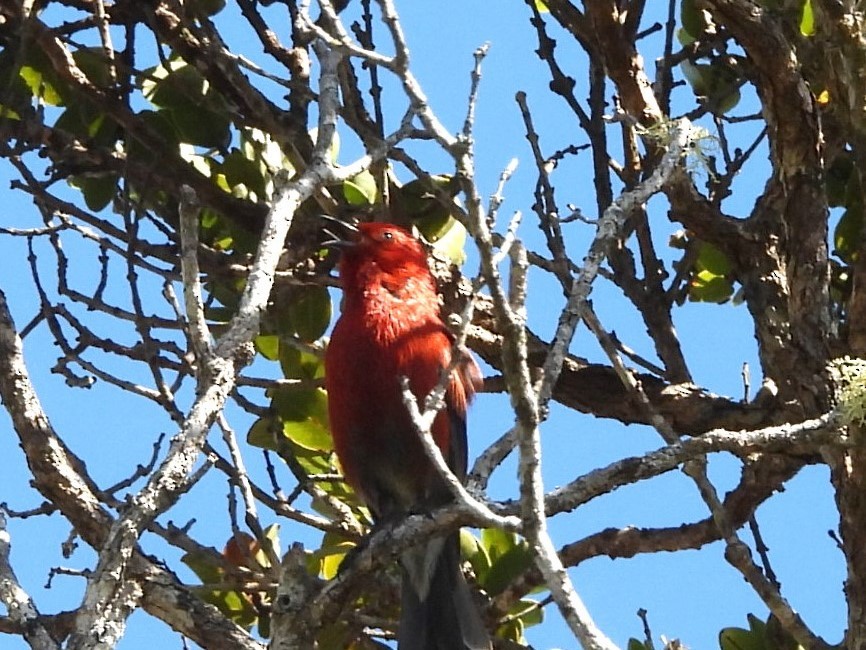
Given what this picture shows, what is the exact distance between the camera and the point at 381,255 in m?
5.62

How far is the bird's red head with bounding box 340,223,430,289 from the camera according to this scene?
556cm

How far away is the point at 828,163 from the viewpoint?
4508 mm

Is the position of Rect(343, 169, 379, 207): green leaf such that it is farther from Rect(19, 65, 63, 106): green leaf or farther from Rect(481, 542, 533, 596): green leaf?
Rect(481, 542, 533, 596): green leaf

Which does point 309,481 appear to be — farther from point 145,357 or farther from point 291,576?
point 291,576

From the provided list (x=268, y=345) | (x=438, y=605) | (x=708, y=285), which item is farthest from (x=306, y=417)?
(x=708, y=285)

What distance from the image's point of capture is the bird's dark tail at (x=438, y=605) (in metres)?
4.91

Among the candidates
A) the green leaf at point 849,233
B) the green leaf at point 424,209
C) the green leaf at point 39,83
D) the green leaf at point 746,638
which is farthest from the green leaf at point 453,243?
the green leaf at point 746,638

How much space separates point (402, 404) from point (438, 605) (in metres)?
0.80

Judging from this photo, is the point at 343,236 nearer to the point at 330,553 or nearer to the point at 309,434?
the point at 309,434

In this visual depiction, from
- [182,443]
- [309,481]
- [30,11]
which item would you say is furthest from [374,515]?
[182,443]

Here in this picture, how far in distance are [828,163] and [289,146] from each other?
5.84 ft

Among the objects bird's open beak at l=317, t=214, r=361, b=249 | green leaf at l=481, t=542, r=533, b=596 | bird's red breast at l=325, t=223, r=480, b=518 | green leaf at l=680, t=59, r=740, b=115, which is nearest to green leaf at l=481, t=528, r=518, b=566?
green leaf at l=481, t=542, r=533, b=596

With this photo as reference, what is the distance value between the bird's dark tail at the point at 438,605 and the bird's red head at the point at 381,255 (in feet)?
3.55

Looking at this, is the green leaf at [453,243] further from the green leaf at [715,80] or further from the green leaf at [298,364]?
the green leaf at [715,80]
